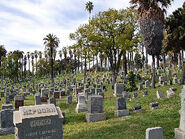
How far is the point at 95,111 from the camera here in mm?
11180

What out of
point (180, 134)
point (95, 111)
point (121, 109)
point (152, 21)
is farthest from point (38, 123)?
point (152, 21)

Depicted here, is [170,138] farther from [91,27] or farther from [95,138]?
[91,27]

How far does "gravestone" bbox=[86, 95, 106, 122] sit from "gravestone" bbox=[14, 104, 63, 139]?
5033 mm

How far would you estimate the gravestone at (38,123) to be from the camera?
565cm

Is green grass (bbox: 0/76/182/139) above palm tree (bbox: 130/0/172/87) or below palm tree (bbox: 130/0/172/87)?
below

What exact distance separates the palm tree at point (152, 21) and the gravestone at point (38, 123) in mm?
16311

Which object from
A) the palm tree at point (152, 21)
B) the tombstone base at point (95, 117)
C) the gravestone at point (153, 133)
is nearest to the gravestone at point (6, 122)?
the tombstone base at point (95, 117)

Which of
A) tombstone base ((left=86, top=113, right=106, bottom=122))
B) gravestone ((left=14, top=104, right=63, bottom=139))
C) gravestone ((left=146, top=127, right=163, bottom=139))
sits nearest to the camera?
gravestone ((left=146, top=127, right=163, bottom=139))

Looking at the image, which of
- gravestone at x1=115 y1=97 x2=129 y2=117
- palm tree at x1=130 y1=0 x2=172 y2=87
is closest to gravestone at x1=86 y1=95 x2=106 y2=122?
gravestone at x1=115 y1=97 x2=129 y2=117

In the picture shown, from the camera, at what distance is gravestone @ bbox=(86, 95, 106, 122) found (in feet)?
35.9

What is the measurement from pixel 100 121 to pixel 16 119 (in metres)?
5.77

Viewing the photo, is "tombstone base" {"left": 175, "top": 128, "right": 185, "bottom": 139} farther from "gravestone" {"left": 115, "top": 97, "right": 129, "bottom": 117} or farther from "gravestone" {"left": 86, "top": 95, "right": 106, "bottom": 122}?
"gravestone" {"left": 86, "top": 95, "right": 106, "bottom": 122}

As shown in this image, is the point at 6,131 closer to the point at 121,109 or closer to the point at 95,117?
the point at 95,117

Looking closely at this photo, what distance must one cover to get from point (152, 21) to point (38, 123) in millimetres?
17279
